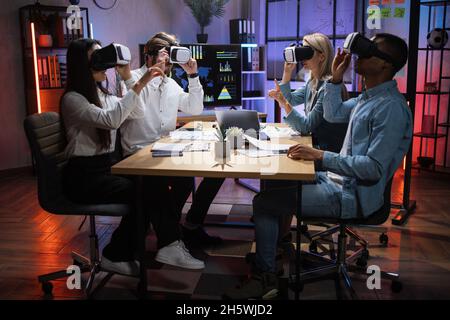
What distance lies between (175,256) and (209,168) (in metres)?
0.75

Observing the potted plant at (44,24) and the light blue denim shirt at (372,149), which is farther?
the potted plant at (44,24)

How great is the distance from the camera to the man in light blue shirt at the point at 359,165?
6.64ft

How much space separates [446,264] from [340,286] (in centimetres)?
73

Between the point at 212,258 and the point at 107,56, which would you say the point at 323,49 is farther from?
the point at 212,258

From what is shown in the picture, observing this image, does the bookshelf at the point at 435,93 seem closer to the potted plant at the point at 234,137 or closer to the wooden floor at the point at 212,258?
the wooden floor at the point at 212,258

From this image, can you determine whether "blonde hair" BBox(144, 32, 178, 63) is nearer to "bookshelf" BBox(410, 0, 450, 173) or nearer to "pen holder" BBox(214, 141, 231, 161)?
"pen holder" BBox(214, 141, 231, 161)

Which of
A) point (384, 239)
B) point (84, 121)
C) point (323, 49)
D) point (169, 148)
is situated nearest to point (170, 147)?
point (169, 148)

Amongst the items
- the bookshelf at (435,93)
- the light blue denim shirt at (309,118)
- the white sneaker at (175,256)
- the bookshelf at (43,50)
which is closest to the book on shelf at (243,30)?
the bookshelf at (43,50)

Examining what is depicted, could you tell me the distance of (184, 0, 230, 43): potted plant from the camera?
5.50m

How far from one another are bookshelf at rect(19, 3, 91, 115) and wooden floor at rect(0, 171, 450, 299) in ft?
3.57

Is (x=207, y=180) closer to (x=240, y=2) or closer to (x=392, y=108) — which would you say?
(x=392, y=108)

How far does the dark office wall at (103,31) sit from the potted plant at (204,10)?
1.18 ft
